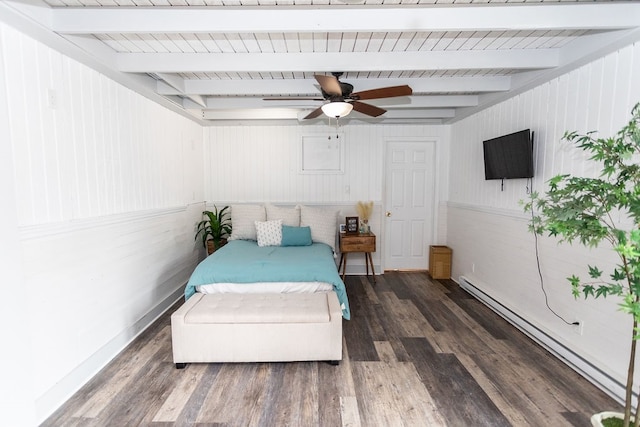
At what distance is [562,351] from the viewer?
101 inches

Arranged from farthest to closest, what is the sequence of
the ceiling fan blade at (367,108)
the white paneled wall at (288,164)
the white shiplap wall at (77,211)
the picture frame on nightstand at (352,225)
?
the white paneled wall at (288,164)
the picture frame on nightstand at (352,225)
the ceiling fan blade at (367,108)
the white shiplap wall at (77,211)

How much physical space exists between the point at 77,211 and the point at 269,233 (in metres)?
2.16

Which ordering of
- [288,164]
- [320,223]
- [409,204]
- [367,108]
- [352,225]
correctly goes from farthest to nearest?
[409,204] → [288,164] → [352,225] → [320,223] → [367,108]

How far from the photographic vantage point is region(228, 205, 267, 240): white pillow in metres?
4.38

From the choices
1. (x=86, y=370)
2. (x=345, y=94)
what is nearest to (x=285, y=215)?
(x=345, y=94)

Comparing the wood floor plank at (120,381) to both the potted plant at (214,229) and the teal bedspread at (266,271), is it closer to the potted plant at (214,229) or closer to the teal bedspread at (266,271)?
the teal bedspread at (266,271)

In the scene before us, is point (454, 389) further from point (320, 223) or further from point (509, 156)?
point (320, 223)

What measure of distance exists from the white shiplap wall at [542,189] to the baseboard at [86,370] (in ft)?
12.6

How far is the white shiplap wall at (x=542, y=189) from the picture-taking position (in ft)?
7.28

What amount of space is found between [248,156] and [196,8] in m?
3.12

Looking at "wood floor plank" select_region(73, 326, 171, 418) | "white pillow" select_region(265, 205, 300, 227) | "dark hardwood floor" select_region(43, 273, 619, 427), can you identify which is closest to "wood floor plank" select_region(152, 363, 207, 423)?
"dark hardwood floor" select_region(43, 273, 619, 427)

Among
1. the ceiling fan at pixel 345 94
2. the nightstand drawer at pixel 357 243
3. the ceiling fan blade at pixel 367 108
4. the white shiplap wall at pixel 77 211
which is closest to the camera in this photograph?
the white shiplap wall at pixel 77 211

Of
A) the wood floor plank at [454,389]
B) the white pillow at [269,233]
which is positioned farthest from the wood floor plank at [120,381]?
the wood floor plank at [454,389]

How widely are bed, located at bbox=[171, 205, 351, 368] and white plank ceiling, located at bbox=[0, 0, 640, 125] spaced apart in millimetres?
1810
